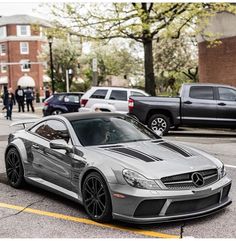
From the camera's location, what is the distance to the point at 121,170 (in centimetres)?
522

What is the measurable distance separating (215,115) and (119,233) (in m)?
10.4

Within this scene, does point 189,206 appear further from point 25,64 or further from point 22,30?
point 22,30

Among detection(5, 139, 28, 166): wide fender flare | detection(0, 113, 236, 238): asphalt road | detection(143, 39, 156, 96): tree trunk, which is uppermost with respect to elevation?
detection(143, 39, 156, 96): tree trunk

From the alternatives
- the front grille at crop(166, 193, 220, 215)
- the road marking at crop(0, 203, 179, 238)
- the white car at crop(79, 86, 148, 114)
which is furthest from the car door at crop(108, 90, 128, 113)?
the front grille at crop(166, 193, 220, 215)

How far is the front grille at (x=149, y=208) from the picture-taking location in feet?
16.5

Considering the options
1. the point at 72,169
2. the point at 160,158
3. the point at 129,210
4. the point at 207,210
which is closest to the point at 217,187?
the point at 207,210

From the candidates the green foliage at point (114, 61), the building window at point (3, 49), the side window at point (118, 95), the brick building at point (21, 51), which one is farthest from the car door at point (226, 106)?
the building window at point (3, 49)

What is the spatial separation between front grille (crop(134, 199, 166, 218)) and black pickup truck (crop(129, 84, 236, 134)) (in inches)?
399

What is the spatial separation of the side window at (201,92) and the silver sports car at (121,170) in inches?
333

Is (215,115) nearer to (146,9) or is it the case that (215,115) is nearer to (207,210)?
(146,9)

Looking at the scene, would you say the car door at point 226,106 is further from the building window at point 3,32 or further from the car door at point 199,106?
the building window at point 3,32

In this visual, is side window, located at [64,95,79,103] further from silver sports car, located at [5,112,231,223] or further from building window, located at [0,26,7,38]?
building window, located at [0,26,7,38]

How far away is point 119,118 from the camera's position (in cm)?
688

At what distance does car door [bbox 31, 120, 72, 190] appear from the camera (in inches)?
240
